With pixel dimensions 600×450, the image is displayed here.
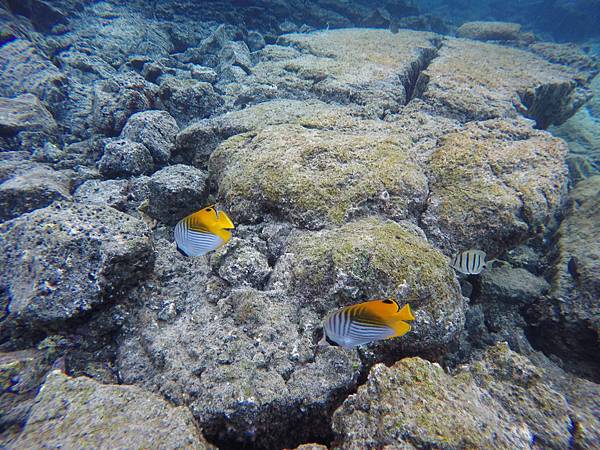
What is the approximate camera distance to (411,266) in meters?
2.36

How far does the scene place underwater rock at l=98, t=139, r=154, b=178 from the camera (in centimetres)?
398

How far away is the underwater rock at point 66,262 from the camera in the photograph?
7.60 feet

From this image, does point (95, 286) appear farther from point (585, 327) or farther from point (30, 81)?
point (30, 81)

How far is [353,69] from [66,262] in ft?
19.3

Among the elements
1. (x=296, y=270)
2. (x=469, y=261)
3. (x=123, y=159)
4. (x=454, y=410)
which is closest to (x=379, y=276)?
(x=296, y=270)

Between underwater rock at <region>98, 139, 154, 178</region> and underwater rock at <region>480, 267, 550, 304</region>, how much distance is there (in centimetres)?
485

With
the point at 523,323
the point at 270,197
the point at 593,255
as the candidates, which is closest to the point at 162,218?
the point at 270,197

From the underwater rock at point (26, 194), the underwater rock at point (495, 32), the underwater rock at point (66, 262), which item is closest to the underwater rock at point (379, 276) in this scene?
the underwater rock at point (66, 262)

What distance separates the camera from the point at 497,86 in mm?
5348

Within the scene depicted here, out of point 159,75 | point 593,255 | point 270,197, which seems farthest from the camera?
point 159,75

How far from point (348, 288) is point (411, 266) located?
Result: 1.85ft

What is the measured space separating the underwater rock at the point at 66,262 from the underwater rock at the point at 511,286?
3909 mm

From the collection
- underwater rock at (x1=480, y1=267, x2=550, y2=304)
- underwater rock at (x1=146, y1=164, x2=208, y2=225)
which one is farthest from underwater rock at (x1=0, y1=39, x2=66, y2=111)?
underwater rock at (x1=480, y1=267, x2=550, y2=304)

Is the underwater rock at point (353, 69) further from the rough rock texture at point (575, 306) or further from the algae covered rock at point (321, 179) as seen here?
the rough rock texture at point (575, 306)
